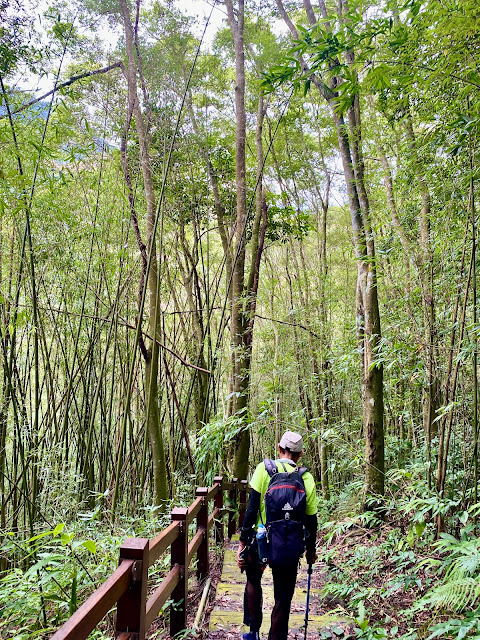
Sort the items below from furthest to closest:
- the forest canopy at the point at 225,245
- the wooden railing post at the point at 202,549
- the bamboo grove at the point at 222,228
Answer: the wooden railing post at the point at 202,549
the bamboo grove at the point at 222,228
the forest canopy at the point at 225,245

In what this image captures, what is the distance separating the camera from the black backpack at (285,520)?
1999mm

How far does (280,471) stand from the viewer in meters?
2.11

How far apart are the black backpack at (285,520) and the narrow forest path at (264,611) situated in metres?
0.70

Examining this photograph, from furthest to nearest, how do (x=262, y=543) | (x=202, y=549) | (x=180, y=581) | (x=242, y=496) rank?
(x=242, y=496)
(x=202, y=549)
(x=180, y=581)
(x=262, y=543)

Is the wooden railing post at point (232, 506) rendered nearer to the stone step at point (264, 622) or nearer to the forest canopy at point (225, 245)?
the forest canopy at point (225, 245)

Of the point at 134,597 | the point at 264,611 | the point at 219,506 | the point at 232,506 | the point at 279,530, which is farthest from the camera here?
the point at 232,506

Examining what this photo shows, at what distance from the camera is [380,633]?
1996mm

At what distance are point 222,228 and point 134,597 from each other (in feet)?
15.8

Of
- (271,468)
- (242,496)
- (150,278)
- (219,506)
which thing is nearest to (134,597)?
(271,468)

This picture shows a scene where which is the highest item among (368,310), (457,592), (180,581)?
(368,310)

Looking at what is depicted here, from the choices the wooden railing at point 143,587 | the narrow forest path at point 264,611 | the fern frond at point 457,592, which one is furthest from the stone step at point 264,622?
the fern frond at point 457,592

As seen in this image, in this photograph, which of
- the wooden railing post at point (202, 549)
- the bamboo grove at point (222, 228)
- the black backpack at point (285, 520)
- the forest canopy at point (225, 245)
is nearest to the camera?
the black backpack at point (285, 520)

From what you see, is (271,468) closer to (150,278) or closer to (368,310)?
(368,310)

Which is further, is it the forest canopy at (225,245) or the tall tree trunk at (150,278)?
the tall tree trunk at (150,278)
